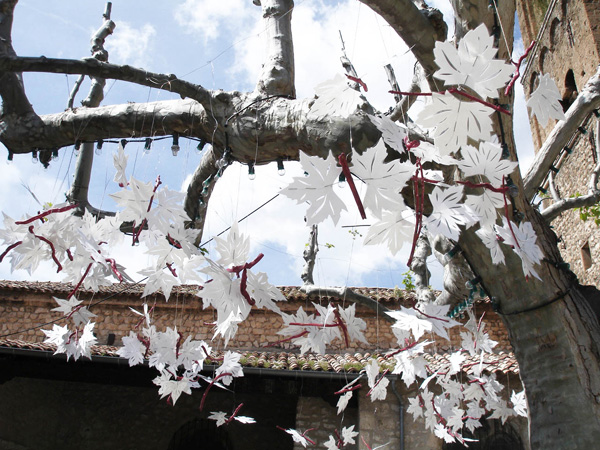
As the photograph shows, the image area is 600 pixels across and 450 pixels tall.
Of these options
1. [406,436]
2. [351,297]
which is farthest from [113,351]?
[351,297]

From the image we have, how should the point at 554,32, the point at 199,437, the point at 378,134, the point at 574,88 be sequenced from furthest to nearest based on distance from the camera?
the point at 554,32 < the point at 574,88 < the point at 199,437 < the point at 378,134

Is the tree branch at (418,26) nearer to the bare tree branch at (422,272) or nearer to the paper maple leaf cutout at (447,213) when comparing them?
the paper maple leaf cutout at (447,213)

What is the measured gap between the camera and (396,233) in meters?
1.46

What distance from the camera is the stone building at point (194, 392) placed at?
6598 mm

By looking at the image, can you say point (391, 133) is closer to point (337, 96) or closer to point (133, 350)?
point (337, 96)

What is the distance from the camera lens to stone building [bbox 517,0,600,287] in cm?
1080

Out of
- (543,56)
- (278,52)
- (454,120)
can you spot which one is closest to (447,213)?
(454,120)

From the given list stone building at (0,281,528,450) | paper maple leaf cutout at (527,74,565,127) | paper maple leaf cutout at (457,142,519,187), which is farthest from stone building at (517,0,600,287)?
paper maple leaf cutout at (457,142,519,187)

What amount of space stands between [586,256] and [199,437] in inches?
358

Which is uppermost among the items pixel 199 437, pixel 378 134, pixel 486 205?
pixel 378 134

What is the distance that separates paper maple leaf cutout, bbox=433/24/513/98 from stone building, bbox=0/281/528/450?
5365 mm

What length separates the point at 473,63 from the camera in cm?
128

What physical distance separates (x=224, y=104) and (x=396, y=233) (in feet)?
4.94

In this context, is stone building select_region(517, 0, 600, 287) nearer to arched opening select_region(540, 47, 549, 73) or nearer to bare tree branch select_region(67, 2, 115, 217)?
arched opening select_region(540, 47, 549, 73)
